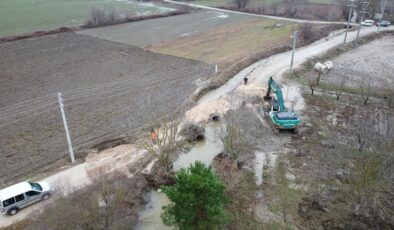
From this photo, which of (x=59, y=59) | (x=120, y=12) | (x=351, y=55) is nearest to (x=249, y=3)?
(x=120, y=12)

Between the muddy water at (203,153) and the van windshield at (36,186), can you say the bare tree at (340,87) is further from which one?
the van windshield at (36,186)

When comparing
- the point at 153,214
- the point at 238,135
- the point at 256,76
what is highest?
the point at 238,135

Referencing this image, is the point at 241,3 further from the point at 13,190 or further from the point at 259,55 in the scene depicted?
the point at 13,190

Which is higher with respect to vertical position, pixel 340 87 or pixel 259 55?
pixel 259 55

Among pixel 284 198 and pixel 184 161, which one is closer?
pixel 284 198

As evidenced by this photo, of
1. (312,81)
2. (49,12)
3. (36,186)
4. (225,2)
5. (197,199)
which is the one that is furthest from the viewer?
(225,2)

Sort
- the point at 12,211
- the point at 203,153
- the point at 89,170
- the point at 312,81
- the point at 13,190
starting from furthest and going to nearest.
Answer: the point at 312,81
the point at 203,153
the point at 89,170
the point at 13,190
the point at 12,211

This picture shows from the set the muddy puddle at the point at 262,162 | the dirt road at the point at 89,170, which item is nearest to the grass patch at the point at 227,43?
the muddy puddle at the point at 262,162

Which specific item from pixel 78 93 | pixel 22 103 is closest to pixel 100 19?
pixel 78 93

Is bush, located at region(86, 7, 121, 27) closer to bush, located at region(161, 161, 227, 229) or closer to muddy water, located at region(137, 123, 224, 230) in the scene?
muddy water, located at region(137, 123, 224, 230)
